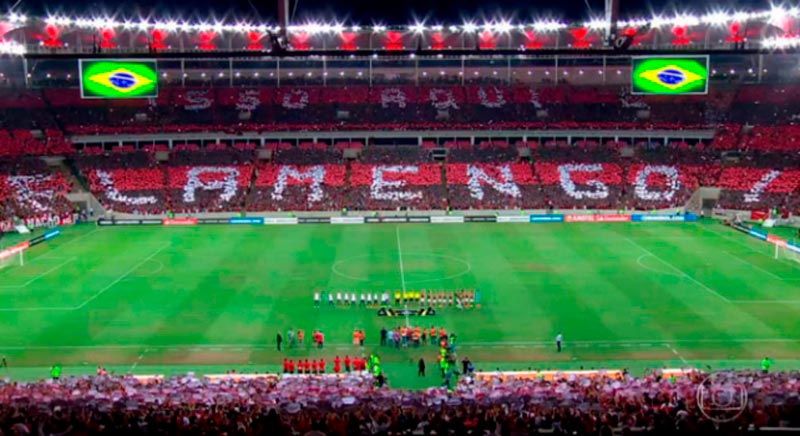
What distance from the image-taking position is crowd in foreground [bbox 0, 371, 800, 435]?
37.7 feet

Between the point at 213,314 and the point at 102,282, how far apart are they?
9462 millimetres

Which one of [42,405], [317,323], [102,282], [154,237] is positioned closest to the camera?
[42,405]

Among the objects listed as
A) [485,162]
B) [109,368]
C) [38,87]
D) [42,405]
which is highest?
[38,87]

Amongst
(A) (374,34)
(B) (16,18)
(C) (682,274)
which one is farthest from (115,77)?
(A) (374,34)

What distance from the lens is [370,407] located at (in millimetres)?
15180

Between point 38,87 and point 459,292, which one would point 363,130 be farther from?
point 459,292

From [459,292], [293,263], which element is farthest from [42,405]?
[293,263]

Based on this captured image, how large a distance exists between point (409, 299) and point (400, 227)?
23.7m

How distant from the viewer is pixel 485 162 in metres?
73.0

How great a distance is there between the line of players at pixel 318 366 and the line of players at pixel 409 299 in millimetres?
7868

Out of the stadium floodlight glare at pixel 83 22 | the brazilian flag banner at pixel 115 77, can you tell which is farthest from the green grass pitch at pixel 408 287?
the stadium floodlight glare at pixel 83 22

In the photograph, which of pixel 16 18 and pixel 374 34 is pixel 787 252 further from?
pixel 16 18

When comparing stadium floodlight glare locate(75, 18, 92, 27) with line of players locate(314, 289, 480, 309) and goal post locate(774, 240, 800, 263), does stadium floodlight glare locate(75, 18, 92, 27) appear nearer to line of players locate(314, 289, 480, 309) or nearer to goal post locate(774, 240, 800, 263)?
line of players locate(314, 289, 480, 309)

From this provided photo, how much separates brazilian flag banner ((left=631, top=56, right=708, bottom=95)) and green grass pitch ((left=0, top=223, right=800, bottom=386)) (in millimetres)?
9802
